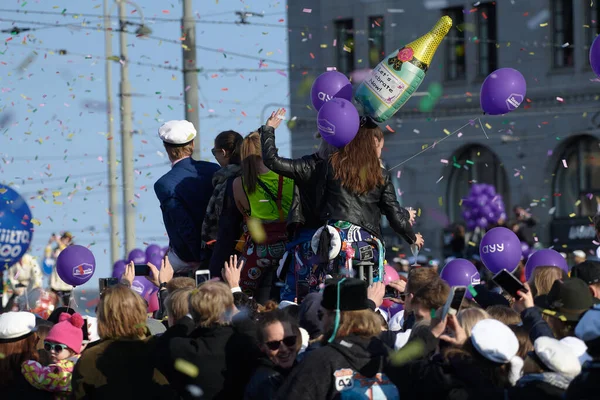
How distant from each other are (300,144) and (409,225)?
28.6 m

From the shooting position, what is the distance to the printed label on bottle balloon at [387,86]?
764 cm

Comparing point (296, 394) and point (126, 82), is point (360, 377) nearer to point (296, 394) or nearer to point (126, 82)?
point (296, 394)

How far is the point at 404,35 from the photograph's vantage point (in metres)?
34.2

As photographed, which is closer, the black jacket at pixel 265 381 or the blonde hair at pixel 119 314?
the black jacket at pixel 265 381

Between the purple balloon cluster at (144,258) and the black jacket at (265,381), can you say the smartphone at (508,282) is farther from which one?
the purple balloon cluster at (144,258)

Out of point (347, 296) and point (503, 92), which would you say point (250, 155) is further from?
point (347, 296)

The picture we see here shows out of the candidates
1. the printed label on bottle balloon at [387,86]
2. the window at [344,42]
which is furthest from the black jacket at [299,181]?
the window at [344,42]

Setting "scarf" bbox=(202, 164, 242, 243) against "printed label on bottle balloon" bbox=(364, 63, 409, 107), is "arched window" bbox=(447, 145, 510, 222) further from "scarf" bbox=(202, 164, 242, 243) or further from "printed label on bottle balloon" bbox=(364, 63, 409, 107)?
"printed label on bottle balloon" bbox=(364, 63, 409, 107)

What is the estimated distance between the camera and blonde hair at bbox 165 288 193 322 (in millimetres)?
6680

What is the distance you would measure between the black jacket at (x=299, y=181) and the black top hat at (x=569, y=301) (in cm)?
197

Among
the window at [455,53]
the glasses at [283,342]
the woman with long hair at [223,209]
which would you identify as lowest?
the glasses at [283,342]

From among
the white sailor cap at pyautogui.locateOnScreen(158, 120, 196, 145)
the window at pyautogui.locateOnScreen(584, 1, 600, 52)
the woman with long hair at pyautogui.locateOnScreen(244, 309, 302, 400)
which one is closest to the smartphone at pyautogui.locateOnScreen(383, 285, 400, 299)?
the white sailor cap at pyautogui.locateOnScreen(158, 120, 196, 145)

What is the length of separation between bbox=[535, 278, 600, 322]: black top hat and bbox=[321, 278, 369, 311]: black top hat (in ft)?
3.21

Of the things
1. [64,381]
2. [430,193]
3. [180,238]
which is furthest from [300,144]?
[64,381]
